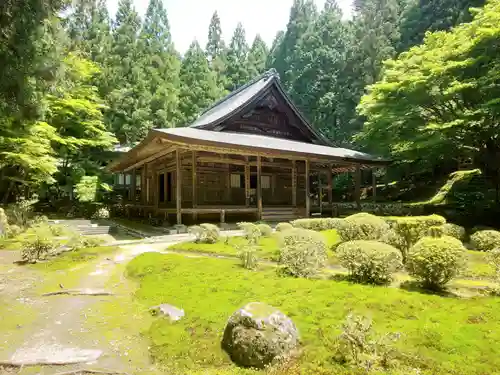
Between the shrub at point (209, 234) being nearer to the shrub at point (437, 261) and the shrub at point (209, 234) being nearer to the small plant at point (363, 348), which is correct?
the shrub at point (437, 261)

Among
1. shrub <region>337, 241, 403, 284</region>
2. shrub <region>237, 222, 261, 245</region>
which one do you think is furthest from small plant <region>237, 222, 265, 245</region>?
shrub <region>337, 241, 403, 284</region>

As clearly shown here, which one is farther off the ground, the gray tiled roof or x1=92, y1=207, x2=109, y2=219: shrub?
the gray tiled roof

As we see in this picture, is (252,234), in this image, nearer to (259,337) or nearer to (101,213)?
(259,337)

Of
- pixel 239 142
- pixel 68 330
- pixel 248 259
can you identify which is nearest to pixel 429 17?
pixel 239 142

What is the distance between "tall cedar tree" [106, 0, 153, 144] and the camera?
1235 inches

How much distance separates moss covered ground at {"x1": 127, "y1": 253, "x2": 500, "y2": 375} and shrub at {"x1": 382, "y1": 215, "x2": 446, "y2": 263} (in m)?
3.05

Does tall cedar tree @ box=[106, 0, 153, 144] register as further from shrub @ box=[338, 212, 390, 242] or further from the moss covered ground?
the moss covered ground

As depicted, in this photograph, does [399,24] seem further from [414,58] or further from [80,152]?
[80,152]

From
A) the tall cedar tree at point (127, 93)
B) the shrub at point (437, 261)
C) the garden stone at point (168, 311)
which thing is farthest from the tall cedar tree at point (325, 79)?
the garden stone at point (168, 311)

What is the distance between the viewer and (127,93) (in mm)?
31969

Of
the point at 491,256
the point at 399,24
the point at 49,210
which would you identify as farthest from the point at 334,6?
the point at 491,256

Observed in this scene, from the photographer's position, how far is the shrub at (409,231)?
26.7ft

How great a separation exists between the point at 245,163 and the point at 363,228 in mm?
9697

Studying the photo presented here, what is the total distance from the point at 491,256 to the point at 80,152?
26953mm
